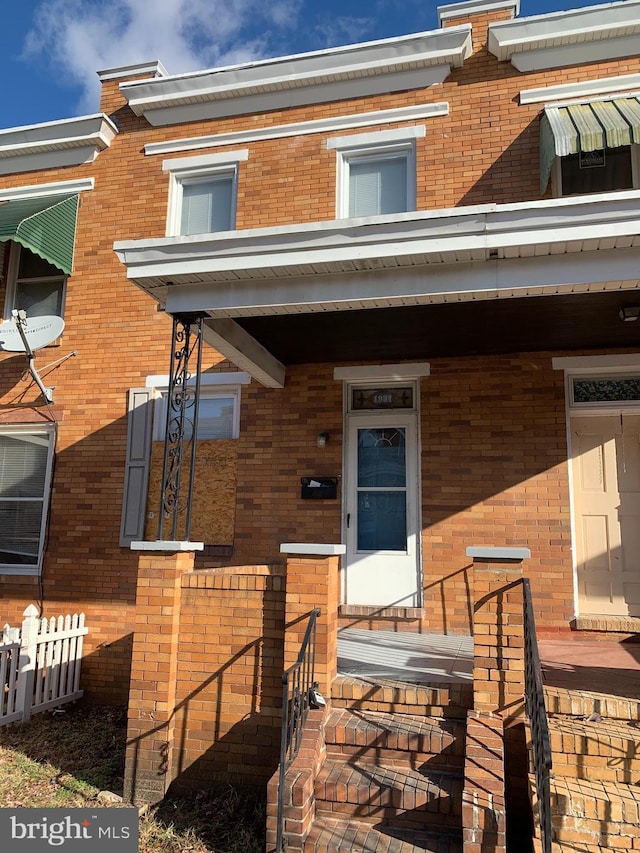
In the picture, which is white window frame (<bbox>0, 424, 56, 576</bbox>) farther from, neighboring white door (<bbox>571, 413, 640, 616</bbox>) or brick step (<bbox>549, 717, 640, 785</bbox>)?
brick step (<bbox>549, 717, 640, 785</bbox>)

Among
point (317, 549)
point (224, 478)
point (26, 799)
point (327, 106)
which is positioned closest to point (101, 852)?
point (26, 799)

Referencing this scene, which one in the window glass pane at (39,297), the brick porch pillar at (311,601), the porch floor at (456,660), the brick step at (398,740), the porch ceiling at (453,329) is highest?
the window glass pane at (39,297)

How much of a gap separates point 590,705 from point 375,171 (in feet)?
21.6

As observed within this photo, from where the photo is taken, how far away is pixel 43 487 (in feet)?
28.9

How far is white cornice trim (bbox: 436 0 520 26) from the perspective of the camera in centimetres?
834

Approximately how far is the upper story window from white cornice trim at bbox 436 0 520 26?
1.55 meters

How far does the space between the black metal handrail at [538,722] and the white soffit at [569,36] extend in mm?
6487

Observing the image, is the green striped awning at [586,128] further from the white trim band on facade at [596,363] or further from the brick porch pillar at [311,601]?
the brick porch pillar at [311,601]

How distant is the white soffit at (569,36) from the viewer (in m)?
7.71

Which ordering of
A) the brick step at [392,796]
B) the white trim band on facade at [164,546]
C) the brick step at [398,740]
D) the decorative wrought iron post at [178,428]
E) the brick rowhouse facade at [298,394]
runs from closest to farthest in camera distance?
the brick step at [392,796]
the brick step at [398,740]
the white trim band on facade at [164,546]
the decorative wrought iron post at [178,428]
the brick rowhouse facade at [298,394]

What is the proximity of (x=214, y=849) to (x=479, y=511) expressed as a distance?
4.25 metres

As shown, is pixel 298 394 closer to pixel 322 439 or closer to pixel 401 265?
pixel 322 439

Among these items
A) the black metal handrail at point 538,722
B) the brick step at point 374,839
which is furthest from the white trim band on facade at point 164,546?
the black metal handrail at point 538,722

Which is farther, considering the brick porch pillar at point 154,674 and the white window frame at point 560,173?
the white window frame at point 560,173
